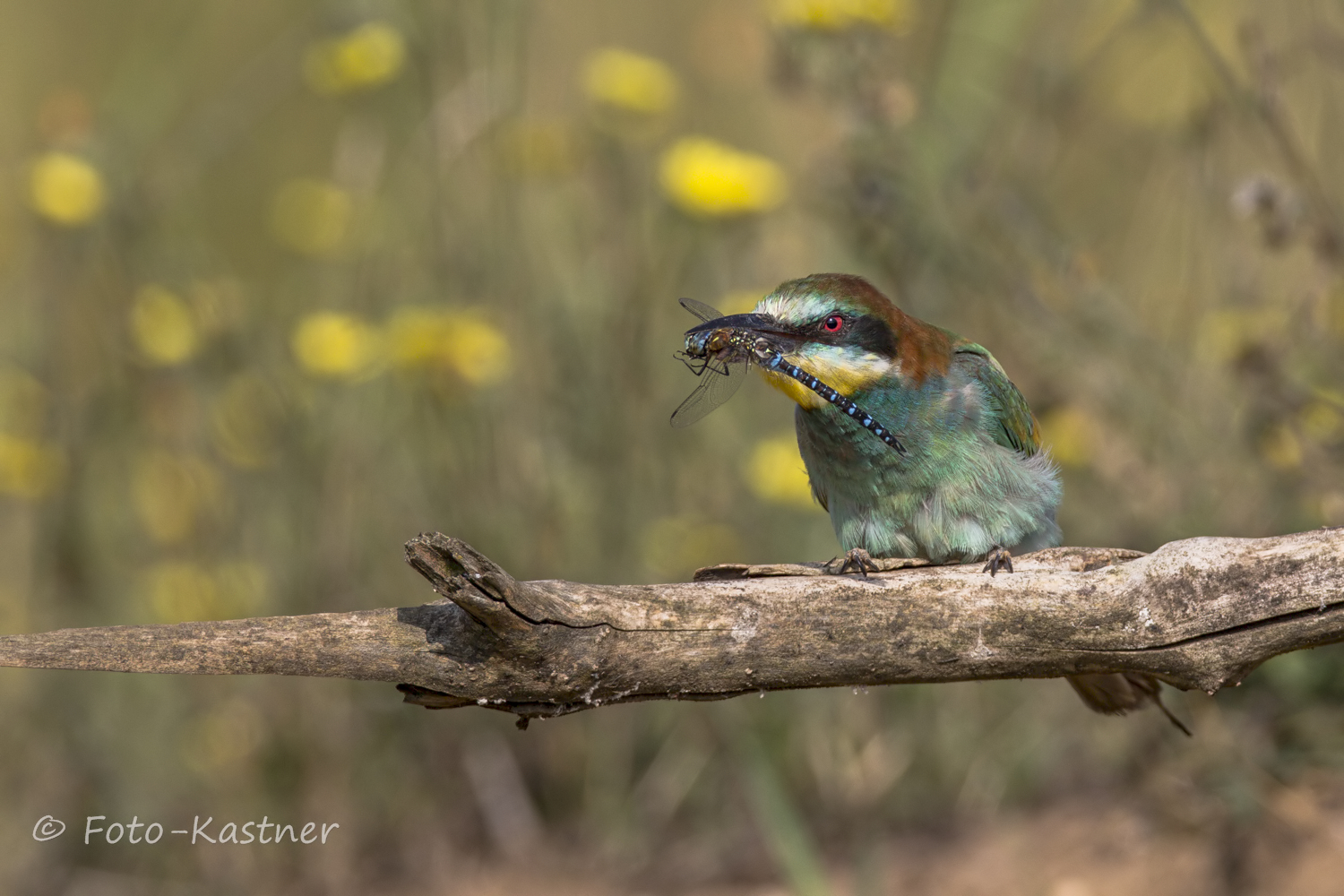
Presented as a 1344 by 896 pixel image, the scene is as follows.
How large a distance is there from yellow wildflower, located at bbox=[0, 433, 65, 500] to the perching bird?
1.78m

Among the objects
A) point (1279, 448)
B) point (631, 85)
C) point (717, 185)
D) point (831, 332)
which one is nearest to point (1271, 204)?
A: point (1279, 448)

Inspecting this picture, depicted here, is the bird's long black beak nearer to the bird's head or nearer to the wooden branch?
the bird's head

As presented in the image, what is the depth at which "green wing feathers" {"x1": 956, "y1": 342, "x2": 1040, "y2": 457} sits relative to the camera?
2.36 meters

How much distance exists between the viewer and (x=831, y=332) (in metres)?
2.14

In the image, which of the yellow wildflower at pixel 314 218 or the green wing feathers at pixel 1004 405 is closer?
the green wing feathers at pixel 1004 405

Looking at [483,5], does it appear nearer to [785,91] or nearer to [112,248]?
[785,91]

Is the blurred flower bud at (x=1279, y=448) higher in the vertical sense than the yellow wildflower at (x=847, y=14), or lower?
lower

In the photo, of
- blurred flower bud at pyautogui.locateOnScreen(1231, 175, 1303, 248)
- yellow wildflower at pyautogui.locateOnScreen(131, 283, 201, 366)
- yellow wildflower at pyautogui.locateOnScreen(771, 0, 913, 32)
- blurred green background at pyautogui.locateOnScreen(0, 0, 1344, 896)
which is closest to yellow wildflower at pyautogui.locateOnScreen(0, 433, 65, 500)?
blurred green background at pyautogui.locateOnScreen(0, 0, 1344, 896)

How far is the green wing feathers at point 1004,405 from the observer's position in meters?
2.36

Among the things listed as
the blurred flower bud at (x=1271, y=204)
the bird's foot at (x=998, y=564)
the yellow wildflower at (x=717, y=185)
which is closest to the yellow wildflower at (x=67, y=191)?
the yellow wildflower at (x=717, y=185)

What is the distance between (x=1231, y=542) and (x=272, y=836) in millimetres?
2246

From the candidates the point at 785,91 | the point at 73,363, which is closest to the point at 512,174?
the point at 785,91

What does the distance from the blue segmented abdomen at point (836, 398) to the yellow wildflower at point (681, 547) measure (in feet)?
3.32

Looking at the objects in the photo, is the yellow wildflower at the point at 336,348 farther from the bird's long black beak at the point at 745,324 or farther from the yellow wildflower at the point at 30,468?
the bird's long black beak at the point at 745,324
